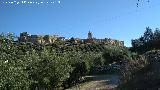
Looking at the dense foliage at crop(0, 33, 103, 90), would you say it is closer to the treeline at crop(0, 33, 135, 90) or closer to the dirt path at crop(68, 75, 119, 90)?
the treeline at crop(0, 33, 135, 90)

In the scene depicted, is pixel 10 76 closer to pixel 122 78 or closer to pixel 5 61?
pixel 5 61

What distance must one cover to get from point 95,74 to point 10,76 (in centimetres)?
3258

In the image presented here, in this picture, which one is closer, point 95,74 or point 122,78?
point 122,78

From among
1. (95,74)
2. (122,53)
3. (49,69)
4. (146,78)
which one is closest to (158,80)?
(146,78)

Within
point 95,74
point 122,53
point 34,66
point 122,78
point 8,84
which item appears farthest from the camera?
point 122,53

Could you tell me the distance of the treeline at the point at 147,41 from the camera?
49.5 m

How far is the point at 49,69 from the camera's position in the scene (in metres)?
27.7

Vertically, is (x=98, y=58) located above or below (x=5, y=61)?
above

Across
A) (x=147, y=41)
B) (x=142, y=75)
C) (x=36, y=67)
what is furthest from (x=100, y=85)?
(x=147, y=41)

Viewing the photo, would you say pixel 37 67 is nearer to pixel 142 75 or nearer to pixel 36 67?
pixel 36 67

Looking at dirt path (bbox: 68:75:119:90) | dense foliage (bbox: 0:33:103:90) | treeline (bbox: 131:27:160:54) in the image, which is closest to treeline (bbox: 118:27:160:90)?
dense foliage (bbox: 0:33:103:90)

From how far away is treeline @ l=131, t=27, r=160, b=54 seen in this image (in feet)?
162

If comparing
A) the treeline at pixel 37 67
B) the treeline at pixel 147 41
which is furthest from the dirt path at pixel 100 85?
the treeline at pixel 147 41

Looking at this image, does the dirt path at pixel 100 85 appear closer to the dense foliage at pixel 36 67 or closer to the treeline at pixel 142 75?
the dense foliage at pixel 36 67
